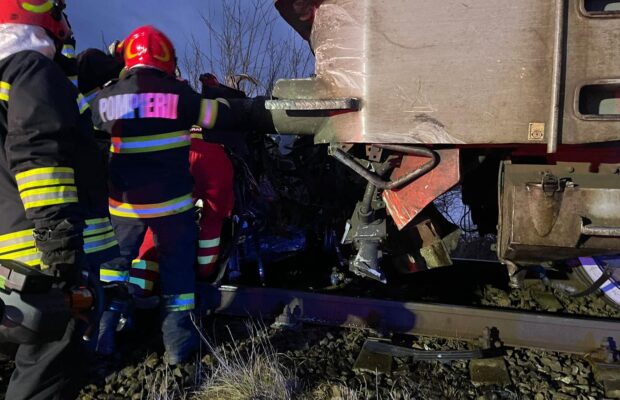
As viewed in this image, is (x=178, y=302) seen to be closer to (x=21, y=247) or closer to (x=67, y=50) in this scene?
(x=21, y=247)

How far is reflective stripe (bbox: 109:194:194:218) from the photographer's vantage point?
9.89 ft

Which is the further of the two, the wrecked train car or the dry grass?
the dry grass

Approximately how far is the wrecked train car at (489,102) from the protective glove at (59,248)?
4.30 ft

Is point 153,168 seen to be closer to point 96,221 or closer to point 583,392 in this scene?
point 96,221

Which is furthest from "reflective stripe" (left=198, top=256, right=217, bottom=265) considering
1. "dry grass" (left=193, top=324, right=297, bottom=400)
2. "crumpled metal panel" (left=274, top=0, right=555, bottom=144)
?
"crumpled metal panel" (left=274, top=0, right=555, bottom=144)

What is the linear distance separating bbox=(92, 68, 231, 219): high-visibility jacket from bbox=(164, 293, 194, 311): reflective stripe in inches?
21.9

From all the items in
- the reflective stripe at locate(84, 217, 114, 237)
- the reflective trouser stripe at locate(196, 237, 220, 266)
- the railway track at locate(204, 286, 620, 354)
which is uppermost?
the reflective stripe at locate(84, 217, 114, 237)

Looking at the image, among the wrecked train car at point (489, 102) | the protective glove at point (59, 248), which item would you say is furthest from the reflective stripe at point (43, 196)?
the wrecked train car at point (489, 102)

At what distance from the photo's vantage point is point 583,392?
2615mm

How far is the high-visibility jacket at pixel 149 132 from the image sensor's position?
2.92m

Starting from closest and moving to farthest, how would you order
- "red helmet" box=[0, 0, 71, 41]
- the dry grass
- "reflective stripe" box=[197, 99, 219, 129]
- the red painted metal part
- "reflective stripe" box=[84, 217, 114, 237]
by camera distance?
1. "red helmet" box=[0, 0, 71, 41]
2. the dry grass
3. the red painted metal part
4. "reflective stripe" box=[84, 217, 114, 237]
5. "reflective stripe" box=[197, 99, 219, 129]

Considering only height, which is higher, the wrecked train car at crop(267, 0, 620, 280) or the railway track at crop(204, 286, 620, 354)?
the wrecked train car at crop(267, 0, 620, 280)

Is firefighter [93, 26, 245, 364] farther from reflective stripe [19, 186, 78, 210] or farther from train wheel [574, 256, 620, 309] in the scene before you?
train wheel [574, 256, 620, 309]

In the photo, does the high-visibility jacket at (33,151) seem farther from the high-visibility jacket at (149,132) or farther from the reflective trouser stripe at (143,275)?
the reflective trouser stripe at (143,275)
